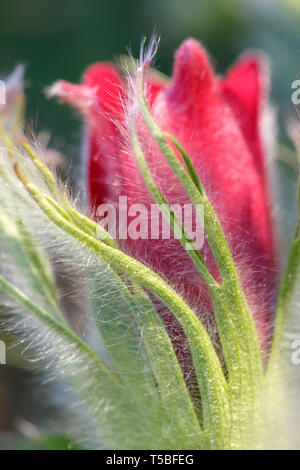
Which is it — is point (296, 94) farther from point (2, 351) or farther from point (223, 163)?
point (2, 351)

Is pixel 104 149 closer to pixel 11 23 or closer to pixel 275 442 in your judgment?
pixel 275 442

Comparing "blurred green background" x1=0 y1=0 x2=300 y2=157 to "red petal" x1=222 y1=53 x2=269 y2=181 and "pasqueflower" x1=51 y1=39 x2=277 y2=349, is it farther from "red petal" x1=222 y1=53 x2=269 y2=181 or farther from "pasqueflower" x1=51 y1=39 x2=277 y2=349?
"pasqueflower" x1=51 y1=39 x2=277 y2=349

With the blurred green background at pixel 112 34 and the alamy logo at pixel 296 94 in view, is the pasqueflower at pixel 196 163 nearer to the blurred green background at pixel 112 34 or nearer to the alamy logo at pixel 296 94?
the alamy logo at pixel 296 94
